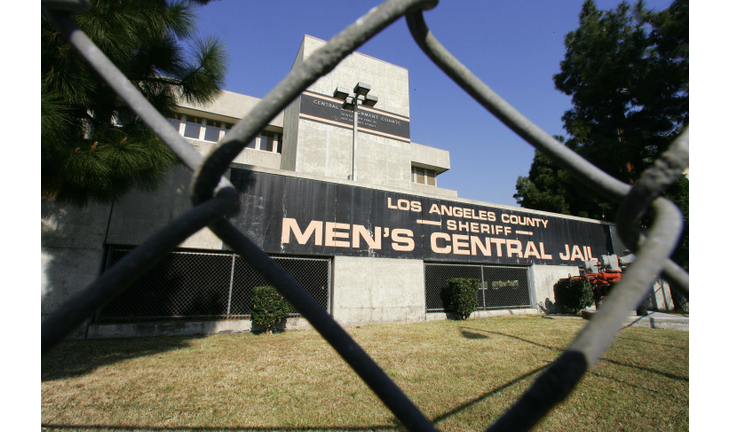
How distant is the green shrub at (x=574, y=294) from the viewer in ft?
39.1

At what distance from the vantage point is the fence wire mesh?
0.38 metres

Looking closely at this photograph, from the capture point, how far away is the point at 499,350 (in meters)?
5.71

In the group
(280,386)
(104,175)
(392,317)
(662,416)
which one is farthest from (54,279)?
(662,416)

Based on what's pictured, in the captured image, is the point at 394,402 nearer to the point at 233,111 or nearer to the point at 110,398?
the point at 110,398

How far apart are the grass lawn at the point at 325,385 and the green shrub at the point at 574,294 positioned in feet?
17.6

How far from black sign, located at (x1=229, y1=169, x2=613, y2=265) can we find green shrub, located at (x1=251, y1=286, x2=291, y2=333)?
117 cm

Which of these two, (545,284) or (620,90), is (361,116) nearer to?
(545,284)

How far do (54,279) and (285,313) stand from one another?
15.7ft

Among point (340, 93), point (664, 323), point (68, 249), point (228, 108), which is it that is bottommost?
point (664, 323)

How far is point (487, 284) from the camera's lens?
11875 mm

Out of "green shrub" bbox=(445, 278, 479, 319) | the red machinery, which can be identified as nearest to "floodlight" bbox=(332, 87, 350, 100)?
"green shrub" bbox=(445, 278, 479, 319)

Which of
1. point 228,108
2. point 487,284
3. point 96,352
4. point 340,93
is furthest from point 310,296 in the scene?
point 228,108

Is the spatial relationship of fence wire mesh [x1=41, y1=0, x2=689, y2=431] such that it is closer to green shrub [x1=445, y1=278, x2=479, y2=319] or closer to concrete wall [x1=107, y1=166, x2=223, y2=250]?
concrete wall [x1=107, y1=166, x2=223, y2=250]

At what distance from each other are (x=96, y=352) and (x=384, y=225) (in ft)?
23.5
